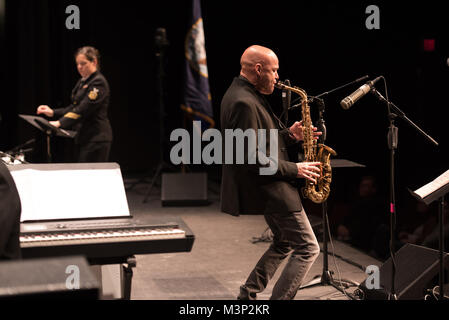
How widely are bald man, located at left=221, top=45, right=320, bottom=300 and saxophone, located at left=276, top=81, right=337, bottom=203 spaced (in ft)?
0.54

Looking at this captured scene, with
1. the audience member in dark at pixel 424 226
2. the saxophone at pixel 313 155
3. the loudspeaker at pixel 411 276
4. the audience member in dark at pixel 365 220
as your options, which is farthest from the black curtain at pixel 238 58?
the saxophone at pixel 313 155

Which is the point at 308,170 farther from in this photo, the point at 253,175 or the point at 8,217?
the point at 8,217

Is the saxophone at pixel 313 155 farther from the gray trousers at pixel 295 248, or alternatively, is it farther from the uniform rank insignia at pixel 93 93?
the uniform rank insignia at pixel 93 93

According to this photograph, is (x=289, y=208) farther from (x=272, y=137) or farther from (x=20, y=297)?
(x=20, y=297)

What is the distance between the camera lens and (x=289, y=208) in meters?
3.11

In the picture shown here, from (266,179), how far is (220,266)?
1543 mm

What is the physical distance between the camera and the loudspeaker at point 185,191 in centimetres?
687

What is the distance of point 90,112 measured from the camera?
5.74 meters

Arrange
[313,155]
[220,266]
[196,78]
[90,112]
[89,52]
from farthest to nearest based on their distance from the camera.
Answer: [196,78], [90,112], [89,52], [220,266], [313,155]

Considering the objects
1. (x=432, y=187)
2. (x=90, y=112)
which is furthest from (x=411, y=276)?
(x=90, y=112)

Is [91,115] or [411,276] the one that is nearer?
[411,276]

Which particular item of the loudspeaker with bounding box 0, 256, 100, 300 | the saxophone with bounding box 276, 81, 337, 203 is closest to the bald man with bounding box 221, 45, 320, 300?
the saxophone with bounding box 276, 81, 337, 203

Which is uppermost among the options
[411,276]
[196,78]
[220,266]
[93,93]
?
[196,78]

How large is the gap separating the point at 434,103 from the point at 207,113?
102 inches
